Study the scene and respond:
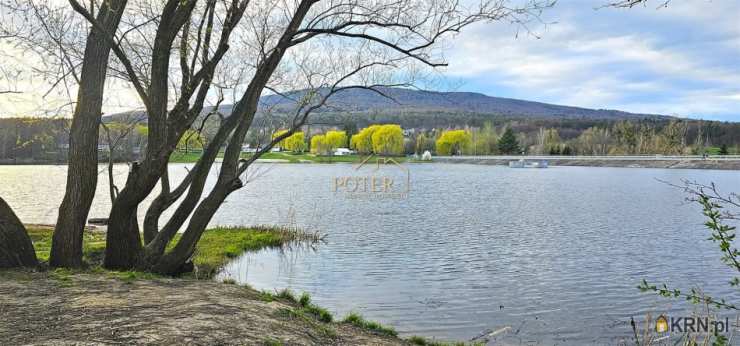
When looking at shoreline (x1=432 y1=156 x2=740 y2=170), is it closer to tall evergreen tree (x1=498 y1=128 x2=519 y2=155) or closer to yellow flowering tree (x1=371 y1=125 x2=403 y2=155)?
yellow flowering tree (x1=371 y1=125 x2=403 y2=155)

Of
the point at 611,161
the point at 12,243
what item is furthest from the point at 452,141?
the point at 12,243

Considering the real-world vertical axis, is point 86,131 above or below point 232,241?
above

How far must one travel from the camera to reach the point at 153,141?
28.0ft

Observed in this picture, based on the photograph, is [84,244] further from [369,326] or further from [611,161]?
[611,161]

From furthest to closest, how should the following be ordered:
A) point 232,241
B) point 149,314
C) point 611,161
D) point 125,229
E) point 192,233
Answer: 1. point 611,161
2. point 232,241
3. point 192,233
4. point 125,229
5. point 149,314

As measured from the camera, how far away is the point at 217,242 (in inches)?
640

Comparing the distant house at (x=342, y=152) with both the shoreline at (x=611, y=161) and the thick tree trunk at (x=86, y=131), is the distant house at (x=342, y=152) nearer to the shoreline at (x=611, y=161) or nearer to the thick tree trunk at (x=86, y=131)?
the shoreline at (x=611, y=161)

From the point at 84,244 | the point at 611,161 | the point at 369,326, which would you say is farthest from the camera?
the point at 611,161

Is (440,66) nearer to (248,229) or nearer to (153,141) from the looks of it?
(153,141)

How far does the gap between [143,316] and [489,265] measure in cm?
990

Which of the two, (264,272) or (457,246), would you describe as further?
(457,246)

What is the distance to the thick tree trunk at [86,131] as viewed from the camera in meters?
7.92

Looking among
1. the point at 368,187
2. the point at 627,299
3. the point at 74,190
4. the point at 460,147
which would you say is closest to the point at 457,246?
the point at 627,299

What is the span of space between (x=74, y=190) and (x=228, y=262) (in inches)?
244
